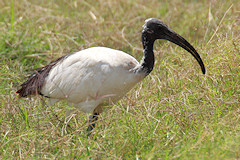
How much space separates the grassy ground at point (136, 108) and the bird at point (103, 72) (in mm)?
187

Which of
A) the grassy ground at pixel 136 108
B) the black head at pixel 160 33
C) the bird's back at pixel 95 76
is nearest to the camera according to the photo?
the grassy ground at pixel 136 108

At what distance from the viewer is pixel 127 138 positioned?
3811mm

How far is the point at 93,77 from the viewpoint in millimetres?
4402

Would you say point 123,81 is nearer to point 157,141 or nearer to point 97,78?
point 97,78

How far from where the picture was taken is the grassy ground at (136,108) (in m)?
3.69

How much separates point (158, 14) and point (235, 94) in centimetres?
439

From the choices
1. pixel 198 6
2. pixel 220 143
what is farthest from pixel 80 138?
pixel 198 6

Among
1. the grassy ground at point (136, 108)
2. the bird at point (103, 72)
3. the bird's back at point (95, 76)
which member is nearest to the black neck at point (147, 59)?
the bird at point (103, 72)

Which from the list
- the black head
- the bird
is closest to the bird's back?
the bird

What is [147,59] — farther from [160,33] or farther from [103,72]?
[103,72]

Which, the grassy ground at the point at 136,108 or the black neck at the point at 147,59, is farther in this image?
the black neck at the point at 147,59

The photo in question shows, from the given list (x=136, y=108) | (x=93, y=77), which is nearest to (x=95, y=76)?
(x=93, y=77)

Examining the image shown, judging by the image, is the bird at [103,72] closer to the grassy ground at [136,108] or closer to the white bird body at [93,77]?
the white bird body at [93,77]

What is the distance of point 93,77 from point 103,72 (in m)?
0.14
